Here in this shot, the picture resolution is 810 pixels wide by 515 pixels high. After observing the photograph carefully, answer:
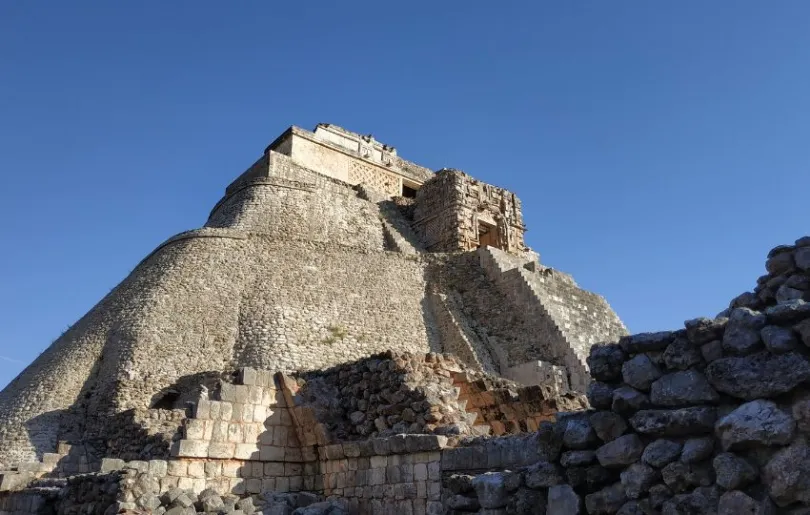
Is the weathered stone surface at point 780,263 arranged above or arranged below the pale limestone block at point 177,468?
above

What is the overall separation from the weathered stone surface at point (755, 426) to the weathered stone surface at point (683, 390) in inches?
6.5

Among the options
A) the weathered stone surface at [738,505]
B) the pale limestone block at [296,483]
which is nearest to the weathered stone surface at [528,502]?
the weathered stone surface at [738,505]

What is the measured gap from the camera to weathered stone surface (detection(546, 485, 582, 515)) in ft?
11.8

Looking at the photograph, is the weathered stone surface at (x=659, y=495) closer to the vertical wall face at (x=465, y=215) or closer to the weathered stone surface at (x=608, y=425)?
the weathered stone surface at (x=608, y=425)

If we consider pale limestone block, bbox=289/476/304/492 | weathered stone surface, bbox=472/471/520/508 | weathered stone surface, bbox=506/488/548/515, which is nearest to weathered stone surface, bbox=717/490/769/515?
weathered stone surface, bbox=506/488/548/515

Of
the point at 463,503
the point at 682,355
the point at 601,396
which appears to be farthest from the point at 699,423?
the point at 463,503

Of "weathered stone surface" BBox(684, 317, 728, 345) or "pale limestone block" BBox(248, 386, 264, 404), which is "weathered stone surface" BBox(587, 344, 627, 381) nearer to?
"weathered stone surface" BBox(684, 317, 728, 345)

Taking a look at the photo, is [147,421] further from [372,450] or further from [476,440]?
[476,440]

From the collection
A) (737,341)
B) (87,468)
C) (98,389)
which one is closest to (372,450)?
(737,341)

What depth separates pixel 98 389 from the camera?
15859 mm

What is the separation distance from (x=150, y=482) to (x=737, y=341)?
5.89 m

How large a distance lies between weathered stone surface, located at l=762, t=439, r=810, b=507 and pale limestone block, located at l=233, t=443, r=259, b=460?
6074 millimetres

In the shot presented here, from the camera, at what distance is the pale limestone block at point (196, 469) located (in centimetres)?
738

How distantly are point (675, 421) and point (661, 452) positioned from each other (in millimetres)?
171
